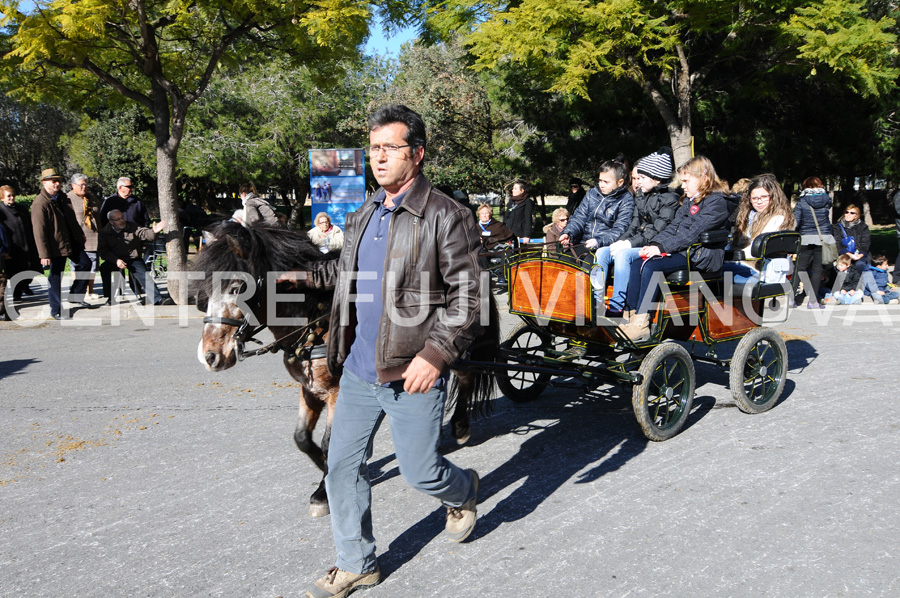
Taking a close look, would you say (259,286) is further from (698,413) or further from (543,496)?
(698,413)

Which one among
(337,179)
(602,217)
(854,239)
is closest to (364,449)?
(602,217)

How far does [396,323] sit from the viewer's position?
3078 millimetres

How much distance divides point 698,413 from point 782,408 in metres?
0.71

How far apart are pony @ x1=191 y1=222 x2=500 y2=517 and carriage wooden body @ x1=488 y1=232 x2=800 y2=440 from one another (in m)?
0.86

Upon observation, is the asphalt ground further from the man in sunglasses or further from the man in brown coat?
the man in sunglasses

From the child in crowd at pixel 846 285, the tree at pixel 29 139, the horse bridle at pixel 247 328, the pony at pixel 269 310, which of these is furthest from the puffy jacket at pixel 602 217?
the tree at pixel 29 139

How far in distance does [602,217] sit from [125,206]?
28.3 feet

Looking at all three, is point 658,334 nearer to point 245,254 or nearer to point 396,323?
point 396,323

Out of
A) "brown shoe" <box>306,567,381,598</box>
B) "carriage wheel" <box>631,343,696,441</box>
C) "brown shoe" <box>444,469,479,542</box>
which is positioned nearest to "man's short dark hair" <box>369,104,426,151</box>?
"brown shoe" <box>444,469,479,542</box>

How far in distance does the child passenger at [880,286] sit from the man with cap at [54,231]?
12457mm

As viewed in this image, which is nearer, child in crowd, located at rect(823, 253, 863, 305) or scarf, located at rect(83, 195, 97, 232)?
scarf, located at rect(83, 195, 97, 232)

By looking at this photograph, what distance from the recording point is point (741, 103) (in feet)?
60.0

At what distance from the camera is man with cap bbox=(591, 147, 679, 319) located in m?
5.61

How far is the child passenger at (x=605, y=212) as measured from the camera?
19.7 ft
